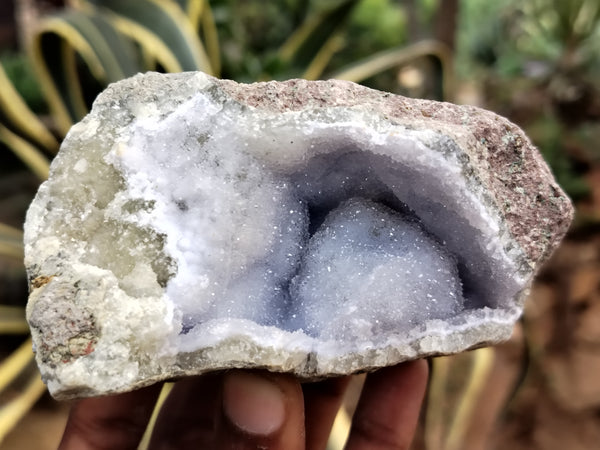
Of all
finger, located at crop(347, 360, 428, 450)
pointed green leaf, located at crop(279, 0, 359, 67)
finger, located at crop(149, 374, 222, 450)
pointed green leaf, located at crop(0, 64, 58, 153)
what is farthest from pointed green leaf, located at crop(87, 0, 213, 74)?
finger, located at crop(347, 360, 428, 450)

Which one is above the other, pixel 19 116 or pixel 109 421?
pixel 19 116

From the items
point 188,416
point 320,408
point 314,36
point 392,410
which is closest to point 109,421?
point 188,416

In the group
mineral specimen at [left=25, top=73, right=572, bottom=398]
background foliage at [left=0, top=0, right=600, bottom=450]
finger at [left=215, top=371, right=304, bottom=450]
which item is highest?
mineral specimen at [left=25, top=73, right=572, bottom=398]

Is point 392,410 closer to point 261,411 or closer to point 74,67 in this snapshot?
point 261,411

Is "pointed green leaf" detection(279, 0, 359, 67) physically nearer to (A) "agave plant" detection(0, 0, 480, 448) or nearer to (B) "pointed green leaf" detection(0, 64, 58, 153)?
(A) "agave plant" detection(0, 0, 480, 448)

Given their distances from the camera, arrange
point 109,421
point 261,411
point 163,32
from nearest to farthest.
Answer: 1. point 261,411
2. point 109,421
3. point 163,32

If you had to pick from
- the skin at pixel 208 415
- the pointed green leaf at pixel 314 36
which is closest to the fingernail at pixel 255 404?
the skin at pixel 208 415

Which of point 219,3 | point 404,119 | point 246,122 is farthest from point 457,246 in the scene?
point 219,3
